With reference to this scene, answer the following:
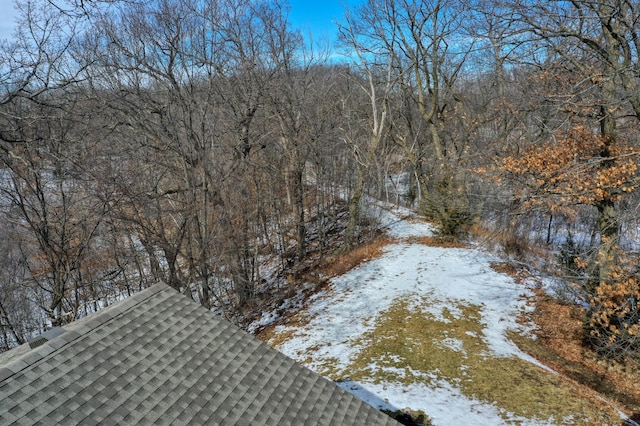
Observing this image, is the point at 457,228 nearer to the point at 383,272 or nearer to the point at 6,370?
the point at 383,272

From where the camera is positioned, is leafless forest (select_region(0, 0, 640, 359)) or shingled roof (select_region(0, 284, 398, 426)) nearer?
shingled roof (select_region(0, 284, 398, 426))

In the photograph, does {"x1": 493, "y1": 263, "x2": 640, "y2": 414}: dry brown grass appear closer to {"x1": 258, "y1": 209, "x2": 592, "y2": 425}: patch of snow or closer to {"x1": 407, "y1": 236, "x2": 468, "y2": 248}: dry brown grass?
{"x1": 258, "y1": 209, "x2": 592, "y2": 425}: patch of snow

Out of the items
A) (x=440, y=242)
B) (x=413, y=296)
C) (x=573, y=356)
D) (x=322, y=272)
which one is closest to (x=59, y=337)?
(x=413, y=296)

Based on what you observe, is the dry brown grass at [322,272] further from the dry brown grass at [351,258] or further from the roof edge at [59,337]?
the roof edge at [59,337]

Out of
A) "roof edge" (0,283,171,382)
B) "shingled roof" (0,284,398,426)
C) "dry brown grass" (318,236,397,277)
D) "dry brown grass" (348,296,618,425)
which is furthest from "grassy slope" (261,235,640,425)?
"roof edge" (0,283,171,382)

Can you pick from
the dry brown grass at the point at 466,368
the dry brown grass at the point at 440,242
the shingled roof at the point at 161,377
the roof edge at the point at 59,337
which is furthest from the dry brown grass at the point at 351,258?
the roof edge at the point at 59,337

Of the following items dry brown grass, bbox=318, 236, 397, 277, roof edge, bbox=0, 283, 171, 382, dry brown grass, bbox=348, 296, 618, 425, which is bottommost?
dry brown grass, bbox=348, 296, 618, 425
